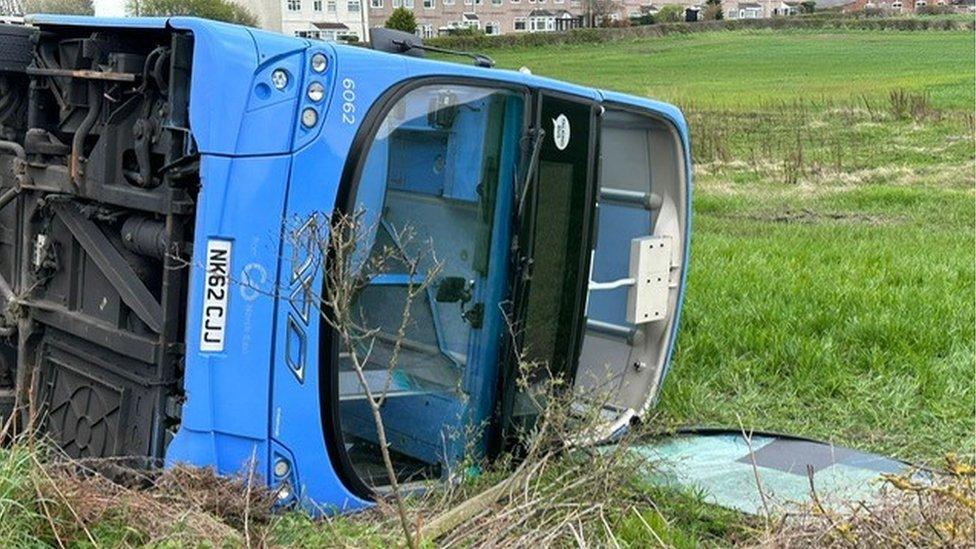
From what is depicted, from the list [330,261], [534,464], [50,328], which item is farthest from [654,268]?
[50,328]

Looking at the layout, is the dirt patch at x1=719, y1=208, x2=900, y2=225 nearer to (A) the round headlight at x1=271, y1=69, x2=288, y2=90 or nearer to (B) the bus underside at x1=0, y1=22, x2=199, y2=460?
(B) the bus underside at x1=0, y1=22, x2=199, y2=460

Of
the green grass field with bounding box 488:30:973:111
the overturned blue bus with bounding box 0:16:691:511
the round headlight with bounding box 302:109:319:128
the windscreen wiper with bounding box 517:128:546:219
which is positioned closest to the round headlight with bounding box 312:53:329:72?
the overturned blue bus with bounding box 0:16:691:511

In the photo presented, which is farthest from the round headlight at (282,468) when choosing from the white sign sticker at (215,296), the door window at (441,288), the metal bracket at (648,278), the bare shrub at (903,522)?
the metal bracket at (648,278)

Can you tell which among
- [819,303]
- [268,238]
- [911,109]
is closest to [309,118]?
[268,238]

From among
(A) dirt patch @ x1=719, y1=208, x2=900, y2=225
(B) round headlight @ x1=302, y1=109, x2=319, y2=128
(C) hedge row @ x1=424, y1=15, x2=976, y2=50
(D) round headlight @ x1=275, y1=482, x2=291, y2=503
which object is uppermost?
(C) hedge row @ x1=424, y1=15, x2=976, y2=50

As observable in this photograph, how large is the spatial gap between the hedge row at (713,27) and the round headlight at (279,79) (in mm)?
46996

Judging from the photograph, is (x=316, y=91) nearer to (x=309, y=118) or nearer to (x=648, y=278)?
(x=309, y=118)

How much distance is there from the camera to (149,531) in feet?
11.7

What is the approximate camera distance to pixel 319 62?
403cm

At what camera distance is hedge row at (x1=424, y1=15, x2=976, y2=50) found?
176 feet

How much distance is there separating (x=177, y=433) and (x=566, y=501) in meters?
1.40

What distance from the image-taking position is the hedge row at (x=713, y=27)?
53656mm

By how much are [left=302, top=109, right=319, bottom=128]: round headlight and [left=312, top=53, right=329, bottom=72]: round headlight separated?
0.15 meters

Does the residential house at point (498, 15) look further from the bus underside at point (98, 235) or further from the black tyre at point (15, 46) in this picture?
the bus underside at point (98, 235)
